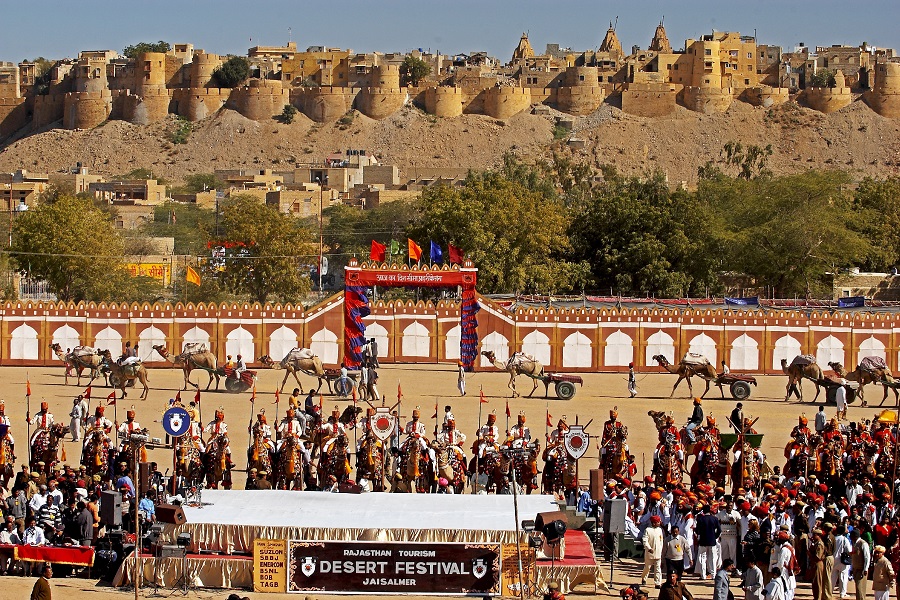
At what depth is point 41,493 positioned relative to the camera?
22.5 m

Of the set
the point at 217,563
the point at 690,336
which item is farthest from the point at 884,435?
the point at 690,336

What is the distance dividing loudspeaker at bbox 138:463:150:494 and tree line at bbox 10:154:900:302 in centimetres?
3562

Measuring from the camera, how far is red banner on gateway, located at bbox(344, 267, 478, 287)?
43.2 meters

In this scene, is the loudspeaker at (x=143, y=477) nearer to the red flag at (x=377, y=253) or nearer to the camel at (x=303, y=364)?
the camel at (x=303, y=364)

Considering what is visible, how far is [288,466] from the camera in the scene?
24.9 meters

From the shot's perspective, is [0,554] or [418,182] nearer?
[0,554]

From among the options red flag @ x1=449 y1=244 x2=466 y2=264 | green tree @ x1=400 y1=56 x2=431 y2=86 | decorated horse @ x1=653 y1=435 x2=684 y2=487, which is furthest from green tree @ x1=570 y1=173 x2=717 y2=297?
green tree @ x1=400 y1=56 x2=431 y2=86

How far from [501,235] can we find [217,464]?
120 ft

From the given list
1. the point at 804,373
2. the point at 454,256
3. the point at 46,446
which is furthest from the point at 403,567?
the point at 454,256

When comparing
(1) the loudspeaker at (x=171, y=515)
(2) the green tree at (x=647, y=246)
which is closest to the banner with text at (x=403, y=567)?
(1) the loudspeaker at (x=171, y=515)

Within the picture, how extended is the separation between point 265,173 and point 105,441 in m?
106

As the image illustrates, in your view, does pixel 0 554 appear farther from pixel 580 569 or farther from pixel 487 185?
pixel 487 185

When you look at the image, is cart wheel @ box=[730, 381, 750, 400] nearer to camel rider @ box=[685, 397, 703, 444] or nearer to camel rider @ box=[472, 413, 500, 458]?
camel rider @ box=[685, 397, 703, 444]

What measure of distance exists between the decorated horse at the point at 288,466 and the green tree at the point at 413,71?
434ft
